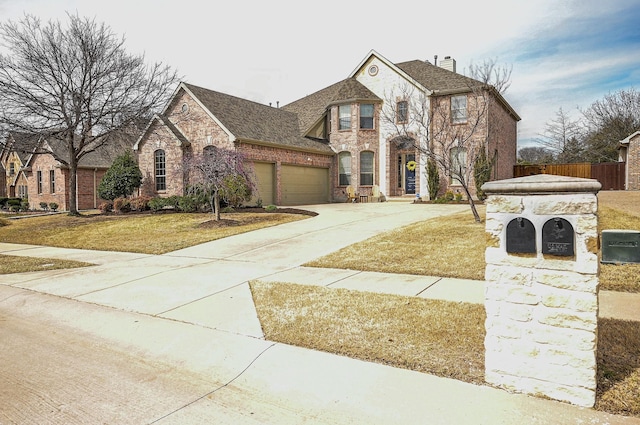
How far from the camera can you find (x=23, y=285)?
24.4ft

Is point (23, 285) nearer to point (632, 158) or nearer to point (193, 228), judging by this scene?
point (193, 228)

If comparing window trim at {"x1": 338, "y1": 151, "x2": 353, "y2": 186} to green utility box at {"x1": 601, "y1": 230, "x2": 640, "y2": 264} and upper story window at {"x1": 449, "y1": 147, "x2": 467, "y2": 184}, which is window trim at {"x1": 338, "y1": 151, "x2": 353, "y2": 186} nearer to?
upper story window at {"x1": 449, "y1": 147, "x2": 467, "y2": 184}

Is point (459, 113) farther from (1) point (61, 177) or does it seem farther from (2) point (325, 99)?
(1) point (61, 177)

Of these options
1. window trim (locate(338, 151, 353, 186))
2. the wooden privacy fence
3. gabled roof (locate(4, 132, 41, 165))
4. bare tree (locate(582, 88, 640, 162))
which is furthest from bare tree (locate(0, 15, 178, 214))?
bare tree (locate(582, 88, 640, 162))

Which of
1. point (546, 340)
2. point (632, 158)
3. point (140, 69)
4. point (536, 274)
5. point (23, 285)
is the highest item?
point (140, 69)

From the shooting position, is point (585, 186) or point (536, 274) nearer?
point (585, 186)

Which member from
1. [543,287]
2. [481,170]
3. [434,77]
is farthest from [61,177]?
[543,287]

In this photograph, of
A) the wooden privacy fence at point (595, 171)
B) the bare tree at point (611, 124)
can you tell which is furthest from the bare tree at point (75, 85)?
the bare tree at point (611, 124)

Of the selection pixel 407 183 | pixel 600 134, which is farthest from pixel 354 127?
pixel 600 134

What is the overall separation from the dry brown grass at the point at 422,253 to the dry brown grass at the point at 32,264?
5593mm

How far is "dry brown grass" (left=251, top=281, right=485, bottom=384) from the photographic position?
12.3 feet

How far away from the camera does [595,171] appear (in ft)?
95.0

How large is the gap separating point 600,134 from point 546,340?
1731 inches

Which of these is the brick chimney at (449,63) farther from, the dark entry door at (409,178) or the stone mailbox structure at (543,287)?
the stone mailbox structure at (543,287)
